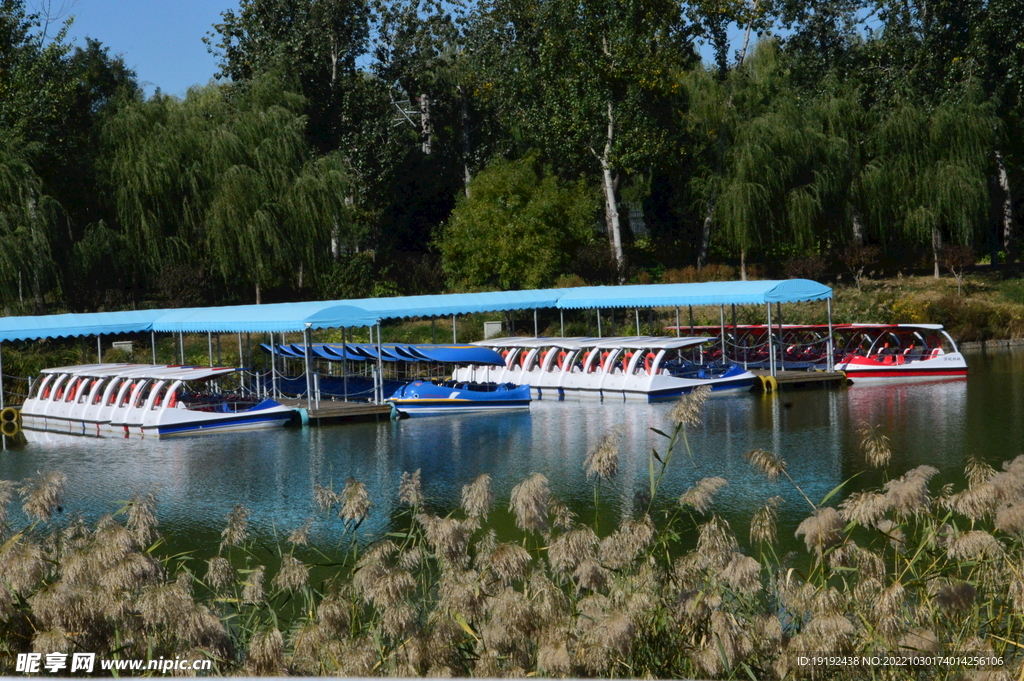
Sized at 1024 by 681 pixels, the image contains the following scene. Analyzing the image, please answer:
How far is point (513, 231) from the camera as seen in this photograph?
2044 inches

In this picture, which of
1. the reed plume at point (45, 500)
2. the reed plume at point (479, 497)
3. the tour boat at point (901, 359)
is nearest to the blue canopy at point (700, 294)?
the tour boat at point (901, 359)

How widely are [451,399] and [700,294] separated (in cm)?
947

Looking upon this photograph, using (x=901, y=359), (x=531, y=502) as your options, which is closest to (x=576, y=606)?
(x=531, y=502)

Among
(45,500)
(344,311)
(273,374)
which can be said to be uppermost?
(344,311)

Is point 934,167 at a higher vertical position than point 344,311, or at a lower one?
higher

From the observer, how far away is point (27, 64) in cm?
4497

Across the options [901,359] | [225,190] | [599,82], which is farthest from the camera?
[599,82]

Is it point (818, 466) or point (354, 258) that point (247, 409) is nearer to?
point (818, 466)

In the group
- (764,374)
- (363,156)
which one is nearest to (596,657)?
(764,374)

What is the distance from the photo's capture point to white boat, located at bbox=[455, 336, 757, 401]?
32.6 meters

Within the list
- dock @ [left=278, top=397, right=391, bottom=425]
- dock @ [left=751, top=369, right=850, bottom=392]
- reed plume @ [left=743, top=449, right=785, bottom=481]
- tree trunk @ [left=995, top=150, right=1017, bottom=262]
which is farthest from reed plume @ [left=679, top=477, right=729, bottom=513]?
tree trunk @ [left=995, top=150, right=1017, bottom=262]

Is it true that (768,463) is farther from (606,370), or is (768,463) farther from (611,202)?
(611,202)

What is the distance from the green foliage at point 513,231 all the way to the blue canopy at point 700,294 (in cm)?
1050

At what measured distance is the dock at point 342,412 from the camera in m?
29.2
